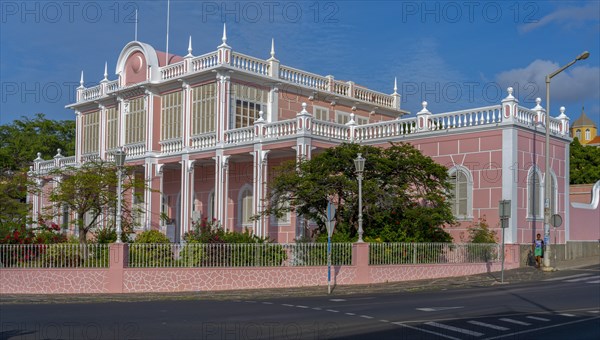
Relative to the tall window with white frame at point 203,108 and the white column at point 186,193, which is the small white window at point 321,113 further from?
the white column at point 186,193

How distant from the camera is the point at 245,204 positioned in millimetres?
35281

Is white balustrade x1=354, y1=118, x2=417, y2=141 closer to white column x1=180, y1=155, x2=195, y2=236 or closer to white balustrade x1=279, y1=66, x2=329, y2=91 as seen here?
white balustrade x1=279, y1=66, x2=329, y2=91

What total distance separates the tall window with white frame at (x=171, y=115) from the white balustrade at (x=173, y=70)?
2.98 feet

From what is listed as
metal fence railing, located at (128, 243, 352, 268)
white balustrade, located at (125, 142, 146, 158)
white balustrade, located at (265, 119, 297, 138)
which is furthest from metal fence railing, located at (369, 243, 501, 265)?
white balustrade, located at (125, 142, 146, 158)

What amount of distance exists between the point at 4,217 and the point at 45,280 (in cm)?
740

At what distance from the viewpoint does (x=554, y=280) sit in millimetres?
23344

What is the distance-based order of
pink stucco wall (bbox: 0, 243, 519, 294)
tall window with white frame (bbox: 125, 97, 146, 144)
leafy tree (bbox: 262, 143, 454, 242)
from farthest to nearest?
tall window with white frame (bbox: 125, 97, 146, 144) → leafy tree (bbox: 262, 143, 454, 242) → pink stucco wall (bbox: 0, 243, 519, 294)

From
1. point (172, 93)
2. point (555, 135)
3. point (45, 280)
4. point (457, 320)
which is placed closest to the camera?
point (457, 320)

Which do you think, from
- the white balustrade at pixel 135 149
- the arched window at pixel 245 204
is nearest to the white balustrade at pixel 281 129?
the arched window at pixel 245 204

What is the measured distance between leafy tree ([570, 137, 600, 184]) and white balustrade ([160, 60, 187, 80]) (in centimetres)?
3308

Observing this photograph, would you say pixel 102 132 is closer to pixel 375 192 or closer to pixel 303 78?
pixel 303 78

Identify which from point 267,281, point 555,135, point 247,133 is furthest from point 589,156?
point 267,281

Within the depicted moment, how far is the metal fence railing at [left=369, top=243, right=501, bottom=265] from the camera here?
78.7 ft

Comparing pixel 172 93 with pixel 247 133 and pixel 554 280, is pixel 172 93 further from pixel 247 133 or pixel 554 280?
pixel 554 280
